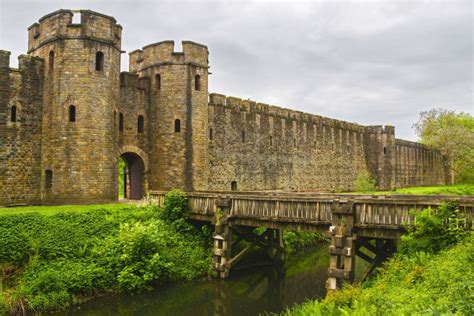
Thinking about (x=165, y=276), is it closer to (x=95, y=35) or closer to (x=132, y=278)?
(x=132, y=278)

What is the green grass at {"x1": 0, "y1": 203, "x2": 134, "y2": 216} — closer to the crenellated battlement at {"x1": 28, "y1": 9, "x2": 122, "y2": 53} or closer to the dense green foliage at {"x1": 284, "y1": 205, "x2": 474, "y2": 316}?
the crenellated battlement at {"x1": 28, "y1": 9, "x2": 122, "y2": 53}

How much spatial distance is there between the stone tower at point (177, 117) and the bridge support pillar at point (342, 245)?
12570 millimetres

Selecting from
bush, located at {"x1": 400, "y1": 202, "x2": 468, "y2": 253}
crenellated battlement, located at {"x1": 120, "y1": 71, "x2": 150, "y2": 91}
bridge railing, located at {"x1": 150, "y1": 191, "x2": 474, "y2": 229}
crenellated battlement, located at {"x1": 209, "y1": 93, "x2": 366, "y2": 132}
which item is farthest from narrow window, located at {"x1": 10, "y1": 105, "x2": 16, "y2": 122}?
bush, located at {"x1": 400, "y1": 202, "x2": 468, "y2": 253}

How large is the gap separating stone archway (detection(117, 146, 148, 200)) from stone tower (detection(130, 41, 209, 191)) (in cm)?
46

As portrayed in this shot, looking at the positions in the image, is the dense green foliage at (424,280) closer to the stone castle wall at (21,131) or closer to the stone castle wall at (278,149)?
the stone castle wall at (21,131)

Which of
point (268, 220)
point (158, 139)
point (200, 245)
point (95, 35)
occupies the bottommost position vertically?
point (200, 245)

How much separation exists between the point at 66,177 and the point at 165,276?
25.7 feet

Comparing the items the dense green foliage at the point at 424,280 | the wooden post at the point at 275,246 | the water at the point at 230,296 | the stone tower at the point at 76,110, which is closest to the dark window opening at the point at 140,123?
the stone tower at the point at 76,110

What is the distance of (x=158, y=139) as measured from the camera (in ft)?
80.3

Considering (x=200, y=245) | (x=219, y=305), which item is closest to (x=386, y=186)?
(x=200, y=245)

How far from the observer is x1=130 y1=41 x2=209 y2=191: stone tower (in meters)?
24.0

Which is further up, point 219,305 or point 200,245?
point 200,245

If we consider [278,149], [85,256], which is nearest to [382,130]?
[278,149]

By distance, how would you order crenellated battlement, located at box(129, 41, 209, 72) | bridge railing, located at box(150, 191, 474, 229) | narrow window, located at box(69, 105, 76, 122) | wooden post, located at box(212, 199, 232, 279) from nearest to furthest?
bridge railing, located at box(150, 191, 474, 229)
wooden post, located at box(212, 199, 232, 279)
narrow window, located at box(69, 105, 76, 122)
crenellated battlement, located at box(129, 41, 209, 72)
